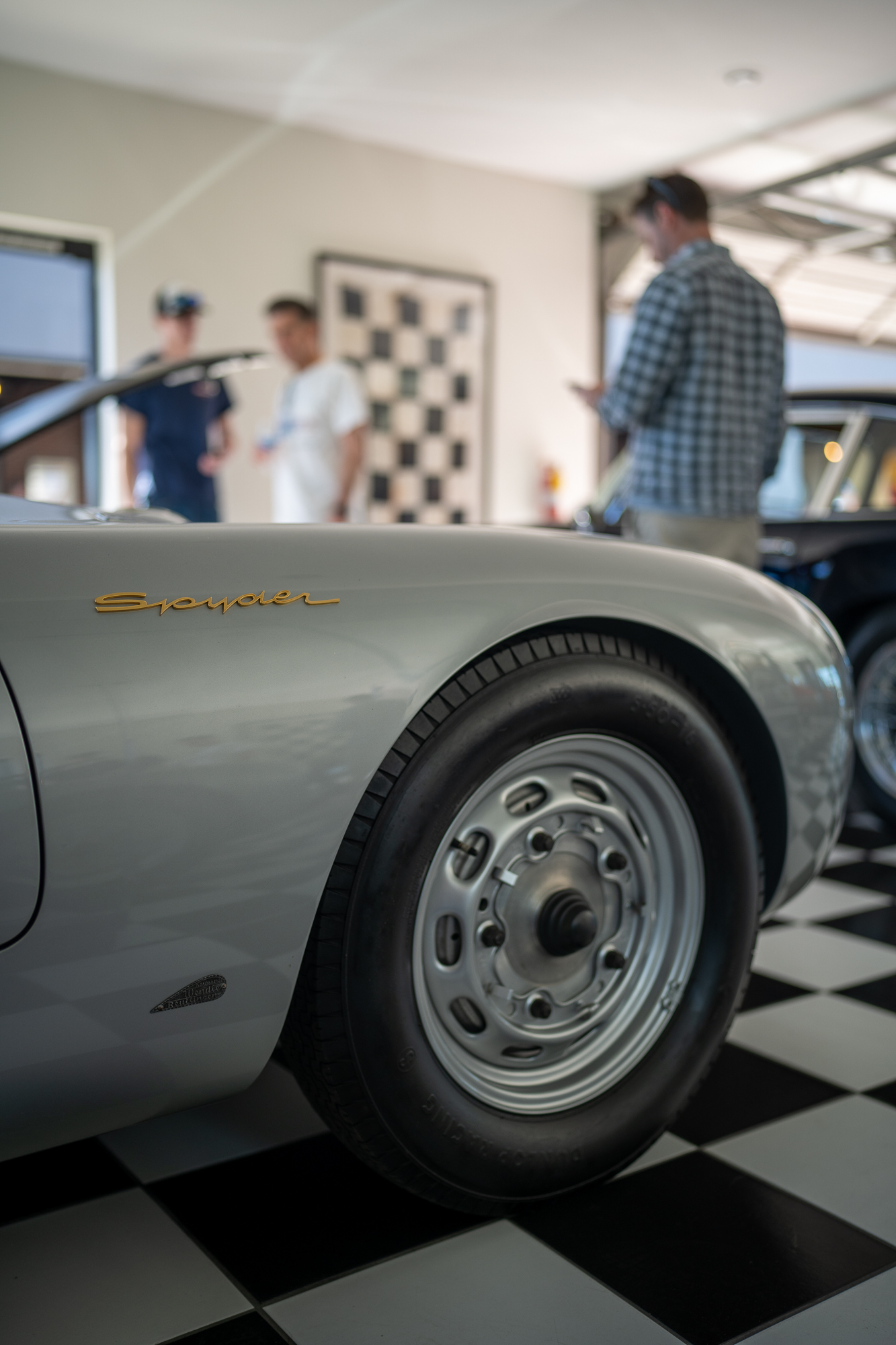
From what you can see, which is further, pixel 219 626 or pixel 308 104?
pixel 308 104

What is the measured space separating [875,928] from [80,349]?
18.0 ft

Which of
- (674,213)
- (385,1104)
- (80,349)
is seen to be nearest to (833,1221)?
(385,1104)

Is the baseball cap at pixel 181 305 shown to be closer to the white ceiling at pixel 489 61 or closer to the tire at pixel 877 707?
the tire at pixel 877 707

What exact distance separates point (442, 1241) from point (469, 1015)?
219 millimetres

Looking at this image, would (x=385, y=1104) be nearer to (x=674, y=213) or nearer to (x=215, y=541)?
(x=215, y=541)

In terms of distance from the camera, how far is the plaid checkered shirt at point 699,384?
2.51 m

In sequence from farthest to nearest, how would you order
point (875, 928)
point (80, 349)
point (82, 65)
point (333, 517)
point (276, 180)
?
point (276, 180)
point (80, 349)
point (82, 65)
point (333, 517)
point (875, 928)

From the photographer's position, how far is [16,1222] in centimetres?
118

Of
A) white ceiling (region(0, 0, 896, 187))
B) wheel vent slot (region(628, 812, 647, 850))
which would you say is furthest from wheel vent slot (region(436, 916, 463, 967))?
white ceiling (region(0, 0, 896, 187))

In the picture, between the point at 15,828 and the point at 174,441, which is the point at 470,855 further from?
the point at 174,441

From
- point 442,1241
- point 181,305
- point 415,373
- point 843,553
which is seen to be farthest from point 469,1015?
point 415,373

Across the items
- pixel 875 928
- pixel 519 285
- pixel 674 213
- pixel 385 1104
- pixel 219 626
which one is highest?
pixel 519 285

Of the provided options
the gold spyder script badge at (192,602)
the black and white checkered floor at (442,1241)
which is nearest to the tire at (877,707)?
Answer: the black and white checkered floor at (442,1241)

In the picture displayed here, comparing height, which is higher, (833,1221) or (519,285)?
(519,285)
